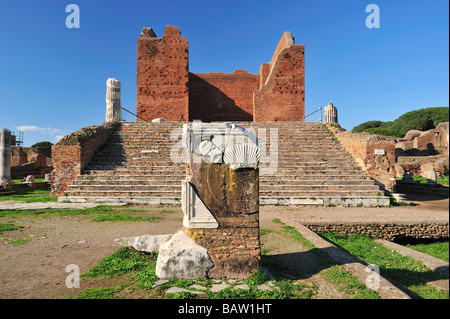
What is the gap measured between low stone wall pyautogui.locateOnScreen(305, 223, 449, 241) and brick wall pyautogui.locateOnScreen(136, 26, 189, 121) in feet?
39.9

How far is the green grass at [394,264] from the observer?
11.9ft

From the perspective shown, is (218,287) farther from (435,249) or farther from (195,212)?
(435,249)

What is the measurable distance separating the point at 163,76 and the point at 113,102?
3881 millimetres

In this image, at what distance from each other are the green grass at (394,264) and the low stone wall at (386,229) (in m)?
0.13

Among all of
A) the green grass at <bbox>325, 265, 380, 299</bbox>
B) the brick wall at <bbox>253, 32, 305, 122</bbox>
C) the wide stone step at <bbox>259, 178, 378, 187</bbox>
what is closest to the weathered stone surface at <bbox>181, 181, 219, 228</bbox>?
the green grass at <bbox>325, 265, 380, 299</bbox>

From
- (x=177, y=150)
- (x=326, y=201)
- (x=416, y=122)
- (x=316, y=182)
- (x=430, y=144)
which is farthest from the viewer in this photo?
(x=416, y=122)

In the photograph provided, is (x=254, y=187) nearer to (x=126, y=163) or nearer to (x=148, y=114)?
(x=126, y=163)

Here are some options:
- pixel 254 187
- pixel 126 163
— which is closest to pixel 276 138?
pixel 126 163

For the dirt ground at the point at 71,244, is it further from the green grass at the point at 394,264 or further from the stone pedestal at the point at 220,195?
the stone pedestal at the point at 220,195

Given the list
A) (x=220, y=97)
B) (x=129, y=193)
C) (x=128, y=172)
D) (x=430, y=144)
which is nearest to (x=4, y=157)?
(x=128, y=172)

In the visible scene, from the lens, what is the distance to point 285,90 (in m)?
16.8

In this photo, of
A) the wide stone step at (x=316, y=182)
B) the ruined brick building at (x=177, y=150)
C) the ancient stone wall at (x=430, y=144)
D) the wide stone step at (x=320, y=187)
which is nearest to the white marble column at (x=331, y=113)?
the ruined brick building at (x=177, y=150)

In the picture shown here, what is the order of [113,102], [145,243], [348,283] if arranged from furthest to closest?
1. [113,102]
2. [145,243]
3. [348,283]

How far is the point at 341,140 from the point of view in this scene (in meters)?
11.8
